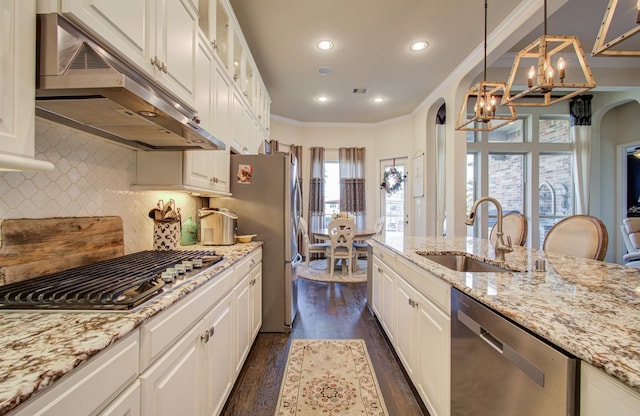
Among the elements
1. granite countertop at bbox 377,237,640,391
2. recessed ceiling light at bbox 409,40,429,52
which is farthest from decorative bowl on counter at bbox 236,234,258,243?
recessed ceiling light at bbox 409,40,429,52

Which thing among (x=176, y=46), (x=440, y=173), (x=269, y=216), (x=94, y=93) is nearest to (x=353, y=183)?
(x=440, y=173)

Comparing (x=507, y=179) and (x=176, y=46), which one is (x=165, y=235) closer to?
(x=176, y=46)

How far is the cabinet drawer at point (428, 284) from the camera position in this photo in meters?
1.25

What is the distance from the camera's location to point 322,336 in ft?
8.06

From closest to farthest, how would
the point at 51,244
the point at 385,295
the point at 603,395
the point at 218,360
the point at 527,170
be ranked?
1. the point at 603,395
2. the point at 51,244
3. the point at 218,360
4. the point at 385,295
5. the point at 527,170

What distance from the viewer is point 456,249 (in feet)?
6.47

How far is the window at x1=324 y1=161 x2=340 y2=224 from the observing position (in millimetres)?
5891

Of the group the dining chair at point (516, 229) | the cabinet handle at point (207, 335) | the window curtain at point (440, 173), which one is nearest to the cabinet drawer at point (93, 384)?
the cabinet handle at point (207, 335)

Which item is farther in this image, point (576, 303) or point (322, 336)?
point (322, 336)

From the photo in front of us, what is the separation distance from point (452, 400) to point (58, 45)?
196 cm

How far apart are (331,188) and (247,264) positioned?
13.5 feet

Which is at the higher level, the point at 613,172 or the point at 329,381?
the point at 613,172

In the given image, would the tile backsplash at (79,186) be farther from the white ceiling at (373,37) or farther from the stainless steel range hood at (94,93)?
the white ceiling at (373,37)

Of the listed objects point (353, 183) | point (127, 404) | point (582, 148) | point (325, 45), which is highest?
point (325, 45)
